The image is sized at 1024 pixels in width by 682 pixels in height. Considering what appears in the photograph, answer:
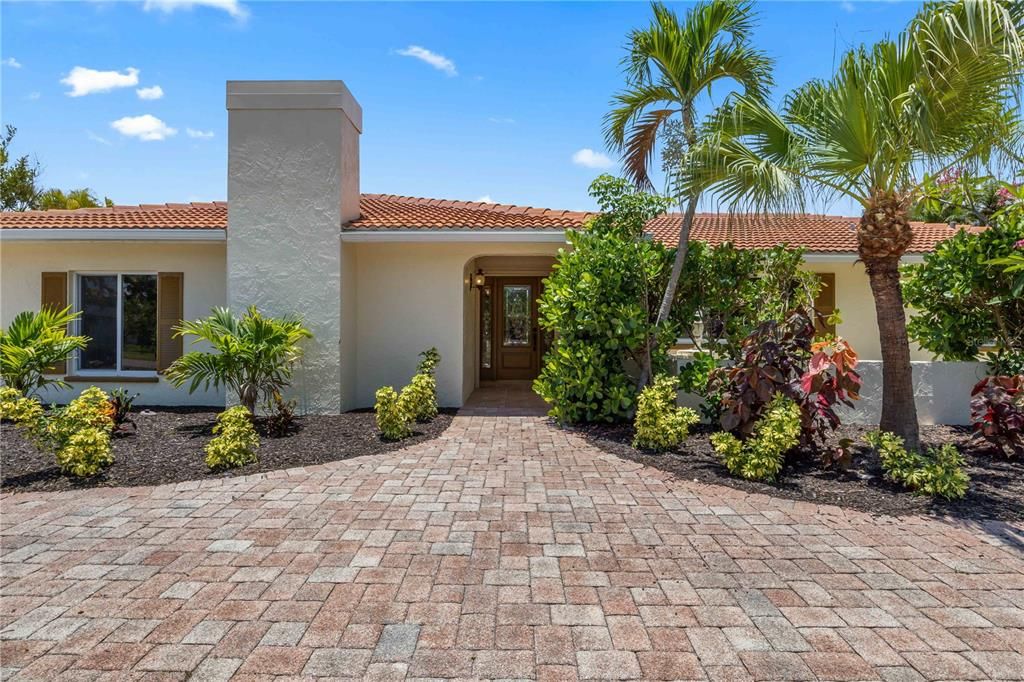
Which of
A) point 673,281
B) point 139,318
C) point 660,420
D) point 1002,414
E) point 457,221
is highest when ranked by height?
point 457,221

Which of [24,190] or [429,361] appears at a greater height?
[24,190]

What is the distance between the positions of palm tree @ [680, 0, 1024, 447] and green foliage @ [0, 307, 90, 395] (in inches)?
369

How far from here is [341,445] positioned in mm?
7629

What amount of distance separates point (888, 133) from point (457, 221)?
6.62m

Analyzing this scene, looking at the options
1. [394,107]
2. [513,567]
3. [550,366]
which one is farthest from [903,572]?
[394,107]

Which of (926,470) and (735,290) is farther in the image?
(735,290)

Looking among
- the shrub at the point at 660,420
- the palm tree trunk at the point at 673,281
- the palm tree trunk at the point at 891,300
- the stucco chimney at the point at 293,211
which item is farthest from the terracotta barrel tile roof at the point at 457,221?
the shrub at the point at 660,420

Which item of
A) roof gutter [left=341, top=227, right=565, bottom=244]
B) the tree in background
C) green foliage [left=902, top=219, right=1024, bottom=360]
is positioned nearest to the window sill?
roof gutter [left=341, top=227, right=565, bottom=244]

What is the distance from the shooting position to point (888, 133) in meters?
5.84

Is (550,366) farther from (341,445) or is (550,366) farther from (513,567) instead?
(513,567)

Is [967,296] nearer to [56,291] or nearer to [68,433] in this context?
[68,433]

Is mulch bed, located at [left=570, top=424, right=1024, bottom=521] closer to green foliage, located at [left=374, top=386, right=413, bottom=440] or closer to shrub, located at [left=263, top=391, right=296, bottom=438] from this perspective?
green foliage, located at [left=374, top=386, right=413, bottom=440]

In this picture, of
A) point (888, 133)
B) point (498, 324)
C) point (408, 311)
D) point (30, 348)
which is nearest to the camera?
point (888, 133)

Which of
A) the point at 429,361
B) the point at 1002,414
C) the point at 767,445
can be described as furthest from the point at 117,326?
the point at 1002,414
